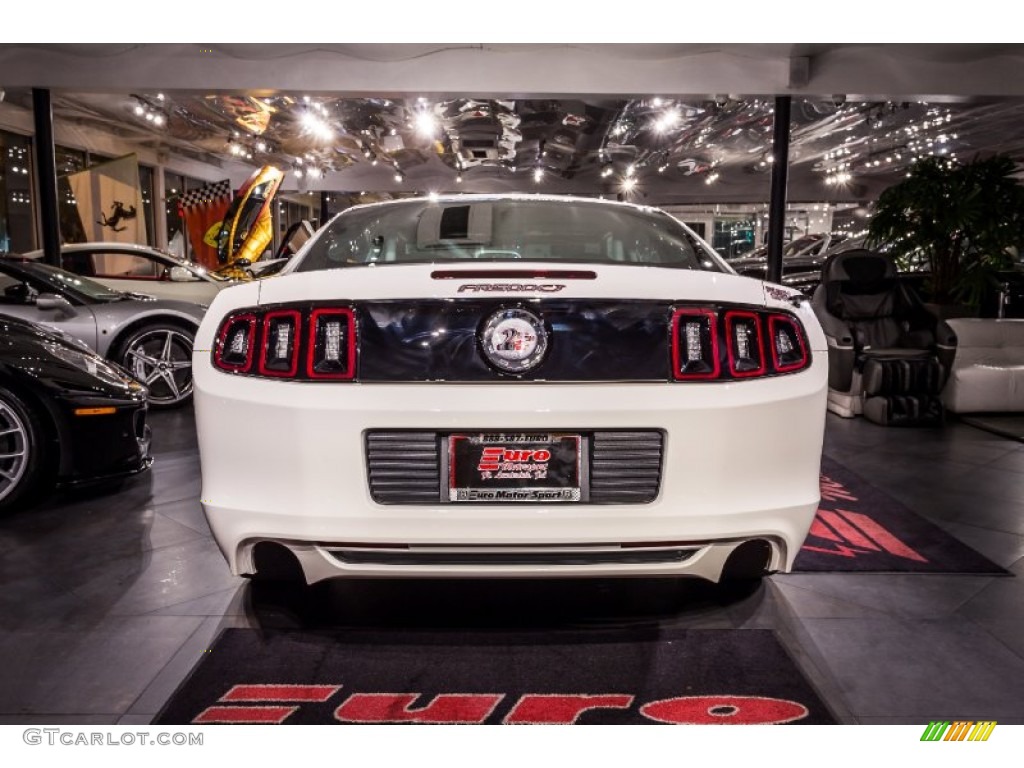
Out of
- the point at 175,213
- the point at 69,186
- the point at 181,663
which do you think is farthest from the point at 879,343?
the point at 175,213

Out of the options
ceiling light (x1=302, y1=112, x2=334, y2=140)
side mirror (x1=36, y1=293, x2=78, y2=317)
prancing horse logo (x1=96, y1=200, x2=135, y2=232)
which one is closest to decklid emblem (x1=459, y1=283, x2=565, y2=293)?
side mirror (x1=36, y1=293, x2=78, y2=317)

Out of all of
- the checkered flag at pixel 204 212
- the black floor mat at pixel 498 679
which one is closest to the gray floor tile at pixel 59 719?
the black floor mat at pixel 498 679

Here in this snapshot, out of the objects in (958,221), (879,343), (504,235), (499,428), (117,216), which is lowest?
(879,343)

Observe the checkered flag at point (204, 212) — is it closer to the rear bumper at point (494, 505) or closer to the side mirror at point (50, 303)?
the side mirror at point (50, 303)

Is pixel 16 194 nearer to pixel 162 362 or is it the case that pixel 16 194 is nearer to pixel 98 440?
pixel 162 362

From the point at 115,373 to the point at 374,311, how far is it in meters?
2.40

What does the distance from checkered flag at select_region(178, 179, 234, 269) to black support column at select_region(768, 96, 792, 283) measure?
29.4ft

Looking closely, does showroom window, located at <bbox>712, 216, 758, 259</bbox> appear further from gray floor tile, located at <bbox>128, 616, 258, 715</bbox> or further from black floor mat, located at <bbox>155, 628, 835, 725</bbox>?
gray floor tile, located at <bbox>128, 616, 258, 715</bbox>

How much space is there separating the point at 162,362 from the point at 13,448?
2.45m

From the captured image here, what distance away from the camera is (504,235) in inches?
105

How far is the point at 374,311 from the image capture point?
1806mm

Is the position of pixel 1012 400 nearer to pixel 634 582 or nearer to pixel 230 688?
pixel 634 582
